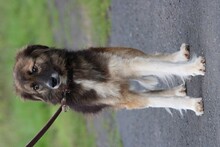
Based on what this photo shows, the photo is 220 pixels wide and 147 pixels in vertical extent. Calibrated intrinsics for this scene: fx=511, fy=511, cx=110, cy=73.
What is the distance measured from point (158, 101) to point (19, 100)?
5.52 meters

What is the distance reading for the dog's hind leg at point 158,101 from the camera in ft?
18.4

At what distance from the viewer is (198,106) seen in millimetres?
5516

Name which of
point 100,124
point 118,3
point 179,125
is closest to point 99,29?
point 118,3

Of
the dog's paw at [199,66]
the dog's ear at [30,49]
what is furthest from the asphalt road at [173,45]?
the dog's ear at [30,49]

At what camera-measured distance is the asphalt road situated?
17.1ft

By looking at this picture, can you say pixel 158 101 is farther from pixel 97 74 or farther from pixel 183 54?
pixel 97 74

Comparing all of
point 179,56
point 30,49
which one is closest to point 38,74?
point 30,49

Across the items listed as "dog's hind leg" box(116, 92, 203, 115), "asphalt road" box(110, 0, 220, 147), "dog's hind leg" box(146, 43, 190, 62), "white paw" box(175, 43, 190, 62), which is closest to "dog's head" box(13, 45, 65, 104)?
"dog's hind leg" box(116, 92, 203, 115)

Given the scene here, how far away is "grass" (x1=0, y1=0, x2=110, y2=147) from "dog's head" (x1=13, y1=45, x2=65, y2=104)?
12.5 ft

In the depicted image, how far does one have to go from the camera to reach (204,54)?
17.9 feet

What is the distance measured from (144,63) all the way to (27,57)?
1.32m

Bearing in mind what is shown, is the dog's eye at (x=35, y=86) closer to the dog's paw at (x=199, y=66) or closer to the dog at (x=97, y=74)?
the dog at (x=97, y=74)

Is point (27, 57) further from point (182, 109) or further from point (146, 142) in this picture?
point (146, 142)

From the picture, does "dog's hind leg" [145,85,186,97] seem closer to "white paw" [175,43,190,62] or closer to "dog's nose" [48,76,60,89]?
"white paw" [175,43,190,62]
